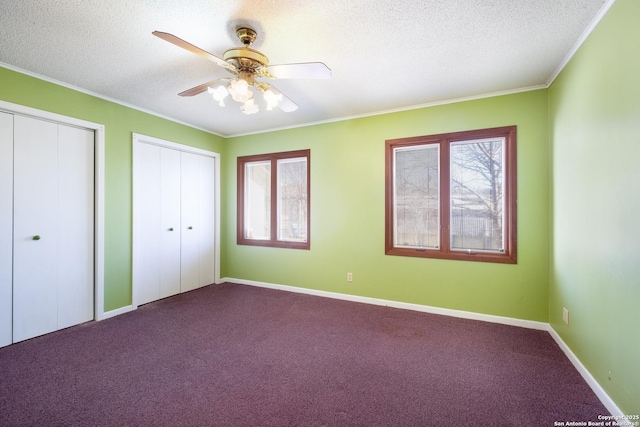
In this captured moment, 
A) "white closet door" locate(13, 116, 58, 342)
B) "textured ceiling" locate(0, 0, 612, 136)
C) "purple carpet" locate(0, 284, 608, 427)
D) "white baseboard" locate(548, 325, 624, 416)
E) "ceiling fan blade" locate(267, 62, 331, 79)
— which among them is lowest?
Result: "purple carpet" locate(0, 284, 608, 427)

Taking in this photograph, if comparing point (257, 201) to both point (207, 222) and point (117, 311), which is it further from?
point (117, 311)

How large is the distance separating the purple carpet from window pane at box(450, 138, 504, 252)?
914mm

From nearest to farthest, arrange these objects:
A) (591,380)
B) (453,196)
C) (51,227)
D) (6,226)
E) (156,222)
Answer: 1. (591,380)
2. (6,226)
3. (51,227)
4. (453,196)
5. (156,222)

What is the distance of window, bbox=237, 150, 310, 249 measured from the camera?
411 centimetres

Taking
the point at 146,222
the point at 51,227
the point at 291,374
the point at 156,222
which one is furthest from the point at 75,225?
the point at 291,374

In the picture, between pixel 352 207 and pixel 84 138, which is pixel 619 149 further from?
pixel 84 138

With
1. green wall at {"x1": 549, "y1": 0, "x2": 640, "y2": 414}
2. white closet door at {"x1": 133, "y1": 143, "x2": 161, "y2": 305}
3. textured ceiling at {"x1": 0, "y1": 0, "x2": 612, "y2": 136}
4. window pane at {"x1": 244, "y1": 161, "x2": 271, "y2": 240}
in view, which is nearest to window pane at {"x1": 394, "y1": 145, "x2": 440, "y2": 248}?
textured ceiling at {"x1": 0, "y1": 0, "x2": 612, "y2": 136}

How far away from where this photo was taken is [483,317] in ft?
9.86

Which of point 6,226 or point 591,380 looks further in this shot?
point 6,226

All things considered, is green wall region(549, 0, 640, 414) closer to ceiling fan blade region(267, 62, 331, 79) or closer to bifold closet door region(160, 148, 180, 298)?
ceiling fan blade region(267, 62, 331, 79)

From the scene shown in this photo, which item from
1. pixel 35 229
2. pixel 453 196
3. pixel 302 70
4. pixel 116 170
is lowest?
pixel 35 229

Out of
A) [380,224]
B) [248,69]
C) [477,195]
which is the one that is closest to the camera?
[248,69]

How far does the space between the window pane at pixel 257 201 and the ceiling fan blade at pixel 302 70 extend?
2504 millimetres

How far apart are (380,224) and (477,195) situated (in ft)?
3.78
